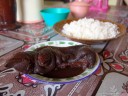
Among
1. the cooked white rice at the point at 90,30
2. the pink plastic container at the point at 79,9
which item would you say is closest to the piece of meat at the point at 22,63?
the cooked white rice at the point at 90,30

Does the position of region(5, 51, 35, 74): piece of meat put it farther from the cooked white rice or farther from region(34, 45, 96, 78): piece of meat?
the cooked white rice

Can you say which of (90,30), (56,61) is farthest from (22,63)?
(90,30)

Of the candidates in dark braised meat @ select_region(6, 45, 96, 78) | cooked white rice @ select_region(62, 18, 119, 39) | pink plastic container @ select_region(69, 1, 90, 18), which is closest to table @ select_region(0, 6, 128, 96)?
dark braised meat @ select_region(6, 45, 96, 78)

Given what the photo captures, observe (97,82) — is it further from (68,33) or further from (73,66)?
(68,33)

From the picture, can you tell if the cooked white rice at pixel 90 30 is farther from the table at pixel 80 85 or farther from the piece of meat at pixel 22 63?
the piece of meat at pixel 22 63

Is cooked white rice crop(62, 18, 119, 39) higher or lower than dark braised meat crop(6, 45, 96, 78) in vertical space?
higher

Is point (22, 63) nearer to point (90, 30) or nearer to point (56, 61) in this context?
point (56, 61)
